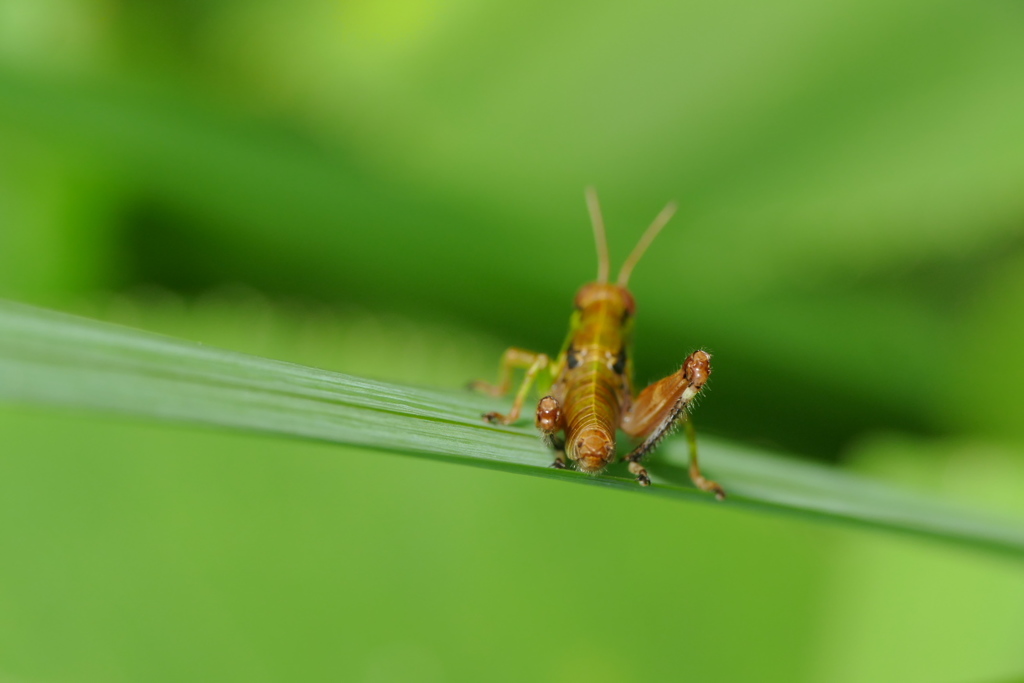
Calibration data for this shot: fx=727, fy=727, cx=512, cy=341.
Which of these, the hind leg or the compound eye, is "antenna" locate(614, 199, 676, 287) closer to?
the compound eye

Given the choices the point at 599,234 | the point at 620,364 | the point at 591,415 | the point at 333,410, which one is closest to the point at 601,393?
the point at 591,415

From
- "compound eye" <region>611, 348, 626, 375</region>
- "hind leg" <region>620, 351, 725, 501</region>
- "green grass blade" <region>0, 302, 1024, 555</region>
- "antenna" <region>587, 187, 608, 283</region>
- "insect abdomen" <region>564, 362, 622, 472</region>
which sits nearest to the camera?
"green grass blade" <region>0, 302, 1024, 555</region>

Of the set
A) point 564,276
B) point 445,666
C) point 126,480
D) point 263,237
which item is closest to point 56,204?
point 263,237

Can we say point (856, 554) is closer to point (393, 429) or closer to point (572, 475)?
point (572, 475)

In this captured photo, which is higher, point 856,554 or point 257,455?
point 856,554

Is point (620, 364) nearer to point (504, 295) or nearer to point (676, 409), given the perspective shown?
point (676, 409)

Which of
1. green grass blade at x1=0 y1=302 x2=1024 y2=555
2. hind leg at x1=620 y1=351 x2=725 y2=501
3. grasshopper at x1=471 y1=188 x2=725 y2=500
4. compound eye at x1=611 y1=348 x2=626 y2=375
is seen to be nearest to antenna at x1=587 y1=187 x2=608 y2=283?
grasshopper at x1=471 y1=188 x2=725 y2=500
